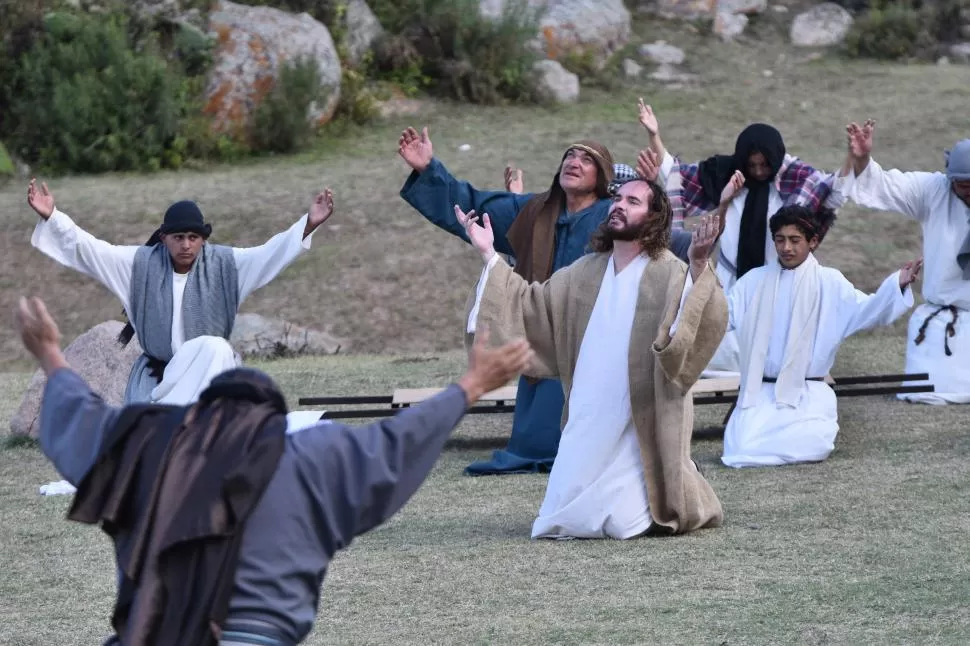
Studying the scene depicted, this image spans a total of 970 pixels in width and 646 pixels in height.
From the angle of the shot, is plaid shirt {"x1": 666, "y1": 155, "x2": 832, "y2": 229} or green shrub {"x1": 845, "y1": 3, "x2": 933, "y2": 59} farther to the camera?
green shrub {"x1": 845, "y1": 3, "x2": 933, "y2": 59}

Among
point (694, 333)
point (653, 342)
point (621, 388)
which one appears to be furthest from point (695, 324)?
point (621, 388)

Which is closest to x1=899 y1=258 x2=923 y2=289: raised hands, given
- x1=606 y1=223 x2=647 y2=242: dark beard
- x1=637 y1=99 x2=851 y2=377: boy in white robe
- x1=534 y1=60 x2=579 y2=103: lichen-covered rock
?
x1=637 y1=99 x2=851 y2=377: boy in white robe

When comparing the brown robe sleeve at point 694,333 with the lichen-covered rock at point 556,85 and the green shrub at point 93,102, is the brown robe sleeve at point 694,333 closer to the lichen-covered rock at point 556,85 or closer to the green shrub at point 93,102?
the green shrub at point 93,102

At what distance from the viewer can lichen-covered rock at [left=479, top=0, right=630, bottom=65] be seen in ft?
62.3

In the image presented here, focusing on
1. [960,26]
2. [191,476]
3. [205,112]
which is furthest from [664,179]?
[960,26]

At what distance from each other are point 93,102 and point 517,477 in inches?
359

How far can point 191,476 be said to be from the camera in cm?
343

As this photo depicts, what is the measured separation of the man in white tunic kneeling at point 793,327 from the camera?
330 inches

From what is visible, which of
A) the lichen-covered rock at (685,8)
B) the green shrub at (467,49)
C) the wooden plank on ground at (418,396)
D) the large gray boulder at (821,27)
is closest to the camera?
the wooden plank on ground at (418,396)

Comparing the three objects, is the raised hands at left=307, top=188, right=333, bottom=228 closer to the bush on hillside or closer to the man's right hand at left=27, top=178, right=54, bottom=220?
the man's right hand at left=27, top=178, right=54, bottom=220

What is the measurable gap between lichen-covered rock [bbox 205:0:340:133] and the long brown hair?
10358mm

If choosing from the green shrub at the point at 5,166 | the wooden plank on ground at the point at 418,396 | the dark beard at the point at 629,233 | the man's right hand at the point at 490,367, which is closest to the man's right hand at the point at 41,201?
the wooden plank on ground at the point at 418,396

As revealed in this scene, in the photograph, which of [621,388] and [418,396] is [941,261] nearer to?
[418,396]

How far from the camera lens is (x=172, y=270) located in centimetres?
738
